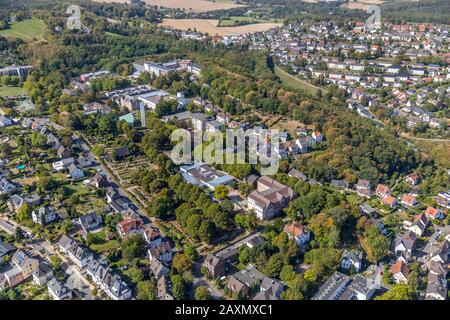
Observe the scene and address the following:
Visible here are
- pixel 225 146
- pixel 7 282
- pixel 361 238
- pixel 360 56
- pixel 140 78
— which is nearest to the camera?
pixel 7 282

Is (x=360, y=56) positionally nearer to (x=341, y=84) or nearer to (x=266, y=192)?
(x=341, y=84)

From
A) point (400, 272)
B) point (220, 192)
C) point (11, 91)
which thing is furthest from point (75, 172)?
point (11, 91)

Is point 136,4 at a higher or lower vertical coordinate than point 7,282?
higher

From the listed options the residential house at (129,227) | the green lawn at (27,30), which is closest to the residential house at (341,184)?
the residential house at (129,227)

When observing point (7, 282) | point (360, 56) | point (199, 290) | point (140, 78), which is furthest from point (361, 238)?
point (360, 56)

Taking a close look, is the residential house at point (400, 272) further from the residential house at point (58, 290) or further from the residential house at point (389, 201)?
the residential house at point (58, 290)

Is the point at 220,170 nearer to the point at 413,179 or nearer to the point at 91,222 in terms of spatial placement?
the point at 91,222
